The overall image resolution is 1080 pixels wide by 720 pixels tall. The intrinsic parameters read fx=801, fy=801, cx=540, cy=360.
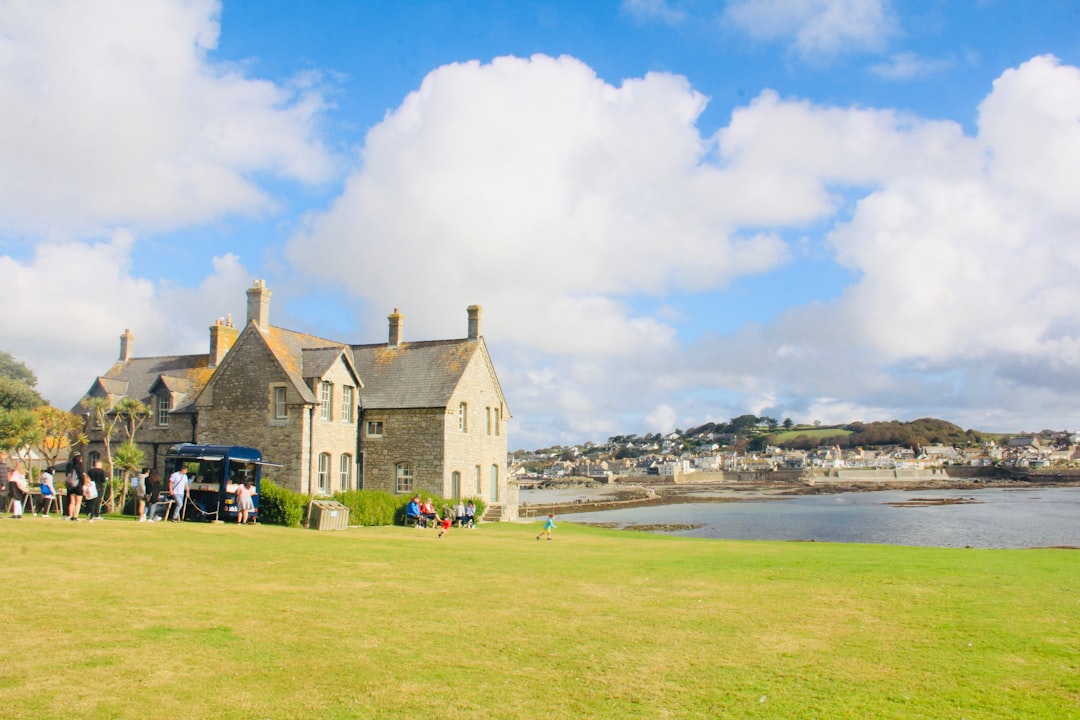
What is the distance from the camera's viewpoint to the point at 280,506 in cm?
3048

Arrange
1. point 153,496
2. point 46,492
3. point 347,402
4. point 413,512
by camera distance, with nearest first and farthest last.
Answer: point 46,492, point 153,496, point 413,512, point 347,402

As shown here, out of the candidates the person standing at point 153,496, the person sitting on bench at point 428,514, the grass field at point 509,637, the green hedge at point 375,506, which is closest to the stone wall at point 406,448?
the green hedge at point 375,506

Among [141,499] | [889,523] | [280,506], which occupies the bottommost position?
[889,523]

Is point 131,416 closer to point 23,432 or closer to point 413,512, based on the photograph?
point 23,432

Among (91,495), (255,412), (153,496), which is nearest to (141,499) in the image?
(153,496)

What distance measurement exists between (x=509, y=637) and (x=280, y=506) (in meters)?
21.3

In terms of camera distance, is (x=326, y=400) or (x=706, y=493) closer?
(x=326, y=400)

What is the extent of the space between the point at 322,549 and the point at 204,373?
26062 millimetres

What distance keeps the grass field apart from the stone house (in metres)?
17.8

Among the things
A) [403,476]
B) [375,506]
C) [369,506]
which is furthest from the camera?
[403,476]

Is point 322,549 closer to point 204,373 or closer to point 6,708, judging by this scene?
point 6,708

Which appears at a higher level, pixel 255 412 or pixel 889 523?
pixel 255 412

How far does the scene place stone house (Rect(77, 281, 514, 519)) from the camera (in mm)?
38312

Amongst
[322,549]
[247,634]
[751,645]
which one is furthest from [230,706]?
[322,549]
